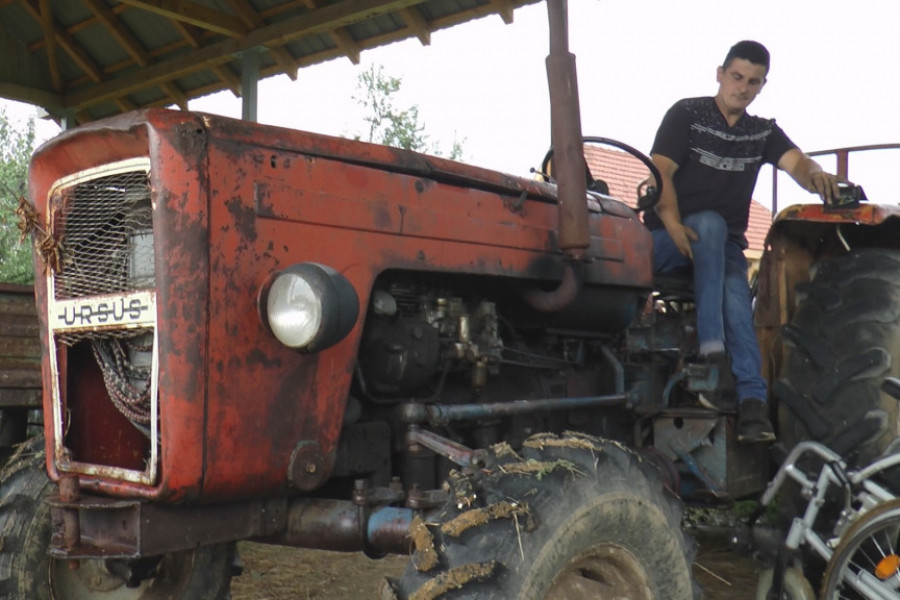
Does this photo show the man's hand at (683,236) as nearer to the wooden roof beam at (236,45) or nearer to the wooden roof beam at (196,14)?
the wooden roof beam at (236,45)

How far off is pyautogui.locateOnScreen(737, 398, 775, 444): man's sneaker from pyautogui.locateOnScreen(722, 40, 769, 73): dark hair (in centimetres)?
134

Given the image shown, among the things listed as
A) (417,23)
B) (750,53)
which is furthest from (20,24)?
(750,53)

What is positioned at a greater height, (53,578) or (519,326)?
(519,326)

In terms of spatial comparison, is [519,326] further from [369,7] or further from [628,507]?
[369,7]

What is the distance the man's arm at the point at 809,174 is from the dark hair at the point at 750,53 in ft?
1.18

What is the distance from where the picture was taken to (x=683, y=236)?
3.25 meters

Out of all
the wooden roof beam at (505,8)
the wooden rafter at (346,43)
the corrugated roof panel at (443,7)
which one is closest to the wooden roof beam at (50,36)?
the wooden rafter at (346,43)

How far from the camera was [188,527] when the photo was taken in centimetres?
206

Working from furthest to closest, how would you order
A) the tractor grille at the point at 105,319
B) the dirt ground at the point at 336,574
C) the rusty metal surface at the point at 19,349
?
the rusty metal surface at the point at 19,349, the dirt ground at the point at 336,574, the tractor grille at the point at 105,319

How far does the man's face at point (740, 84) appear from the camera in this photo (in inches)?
138

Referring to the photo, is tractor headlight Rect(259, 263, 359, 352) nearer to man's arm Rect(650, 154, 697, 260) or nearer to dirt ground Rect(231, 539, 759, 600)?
man's arm Rect(650, 154, 697, 260)

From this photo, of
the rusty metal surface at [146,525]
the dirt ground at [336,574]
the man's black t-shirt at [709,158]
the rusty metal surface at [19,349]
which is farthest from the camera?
the rusty metal surface at [19,349]

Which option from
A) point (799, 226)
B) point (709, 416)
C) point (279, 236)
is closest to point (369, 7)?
point (799, 226)

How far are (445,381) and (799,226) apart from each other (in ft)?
5.54
